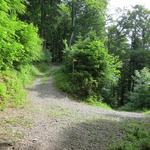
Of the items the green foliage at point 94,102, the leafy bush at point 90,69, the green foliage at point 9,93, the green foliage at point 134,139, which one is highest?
the leafy bush at point 90,69

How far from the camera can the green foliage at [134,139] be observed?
290 inches

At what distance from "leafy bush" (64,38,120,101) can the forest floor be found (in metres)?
6.30

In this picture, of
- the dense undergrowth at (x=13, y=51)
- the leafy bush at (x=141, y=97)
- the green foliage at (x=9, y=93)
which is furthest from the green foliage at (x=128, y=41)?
the green foliage at (x=9, y=93)

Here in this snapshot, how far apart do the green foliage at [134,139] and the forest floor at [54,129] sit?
0.26 meters

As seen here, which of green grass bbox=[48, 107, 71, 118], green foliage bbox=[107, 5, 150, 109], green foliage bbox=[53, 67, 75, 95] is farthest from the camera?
green foliage bbox=[107, 5, 150, 109]

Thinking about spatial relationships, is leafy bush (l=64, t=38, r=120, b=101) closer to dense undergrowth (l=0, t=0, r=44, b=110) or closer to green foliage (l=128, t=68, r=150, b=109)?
dense undergrowth (l=0, t=0, r=44, b=110)

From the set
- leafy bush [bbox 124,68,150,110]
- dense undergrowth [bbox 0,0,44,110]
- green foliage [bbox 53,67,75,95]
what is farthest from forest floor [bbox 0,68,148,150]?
leafy bush [bbox 124,68,150,110]

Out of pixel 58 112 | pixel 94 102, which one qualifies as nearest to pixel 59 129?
pixel 58 112

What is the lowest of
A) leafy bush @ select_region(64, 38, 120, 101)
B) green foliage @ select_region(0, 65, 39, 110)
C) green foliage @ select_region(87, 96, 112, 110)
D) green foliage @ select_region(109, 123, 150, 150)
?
green foliage @ select_region(109, 123, 150, 150)

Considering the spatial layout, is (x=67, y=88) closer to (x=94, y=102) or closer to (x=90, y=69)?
(x=94, y=102)

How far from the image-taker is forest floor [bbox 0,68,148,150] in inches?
295

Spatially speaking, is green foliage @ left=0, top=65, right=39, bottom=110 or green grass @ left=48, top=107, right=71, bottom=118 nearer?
green grass @ left=48, top=107, right=71, bottom=118

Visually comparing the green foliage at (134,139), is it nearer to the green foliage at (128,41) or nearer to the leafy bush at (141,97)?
the leafy bush at (141,97)

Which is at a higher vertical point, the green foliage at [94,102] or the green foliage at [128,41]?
the green foliage at [128,41]
